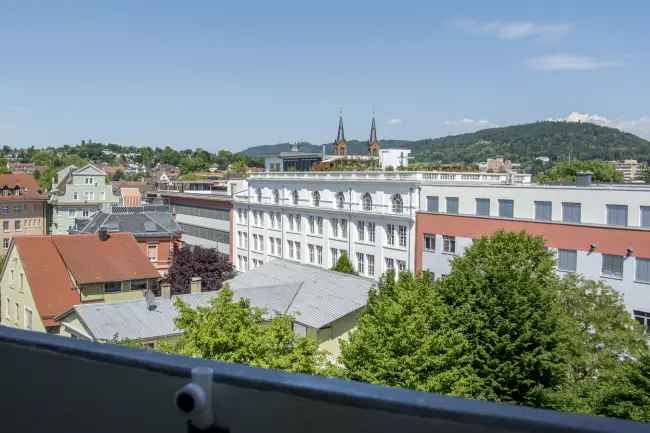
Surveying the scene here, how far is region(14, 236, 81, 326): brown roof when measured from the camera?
30828 mm

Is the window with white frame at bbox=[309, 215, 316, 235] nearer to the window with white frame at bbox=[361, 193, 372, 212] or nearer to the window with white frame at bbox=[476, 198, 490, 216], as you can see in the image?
the window with white frame at bbox=[361, 193, 372, 212]

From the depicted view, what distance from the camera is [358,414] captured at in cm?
187

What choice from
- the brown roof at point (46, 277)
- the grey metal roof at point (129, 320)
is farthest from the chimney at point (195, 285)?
the brown roof at point (46, 277)

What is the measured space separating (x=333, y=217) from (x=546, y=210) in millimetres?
19647

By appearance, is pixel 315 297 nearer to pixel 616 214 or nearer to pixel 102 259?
pixel 102 259

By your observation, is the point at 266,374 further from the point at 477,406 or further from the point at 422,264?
the point at 422,264

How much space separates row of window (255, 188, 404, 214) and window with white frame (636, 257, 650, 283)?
17.0m

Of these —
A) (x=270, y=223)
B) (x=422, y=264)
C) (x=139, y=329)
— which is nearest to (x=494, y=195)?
(x=422, y=264)

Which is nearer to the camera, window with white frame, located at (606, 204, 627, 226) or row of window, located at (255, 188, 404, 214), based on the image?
window with white frame, located at (606, 204, 627, 226)

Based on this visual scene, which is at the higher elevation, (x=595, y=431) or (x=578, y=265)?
(x=595, y=431)

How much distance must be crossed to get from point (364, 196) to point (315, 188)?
6.99m

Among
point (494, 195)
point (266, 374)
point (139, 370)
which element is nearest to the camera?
point (266, 374)

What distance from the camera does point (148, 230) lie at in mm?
51969

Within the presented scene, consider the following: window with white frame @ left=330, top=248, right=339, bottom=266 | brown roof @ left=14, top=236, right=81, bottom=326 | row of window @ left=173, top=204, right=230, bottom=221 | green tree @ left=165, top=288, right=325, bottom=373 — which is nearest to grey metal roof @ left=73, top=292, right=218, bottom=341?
brown roof @ left=14, top=236, right=81, bottom=326
